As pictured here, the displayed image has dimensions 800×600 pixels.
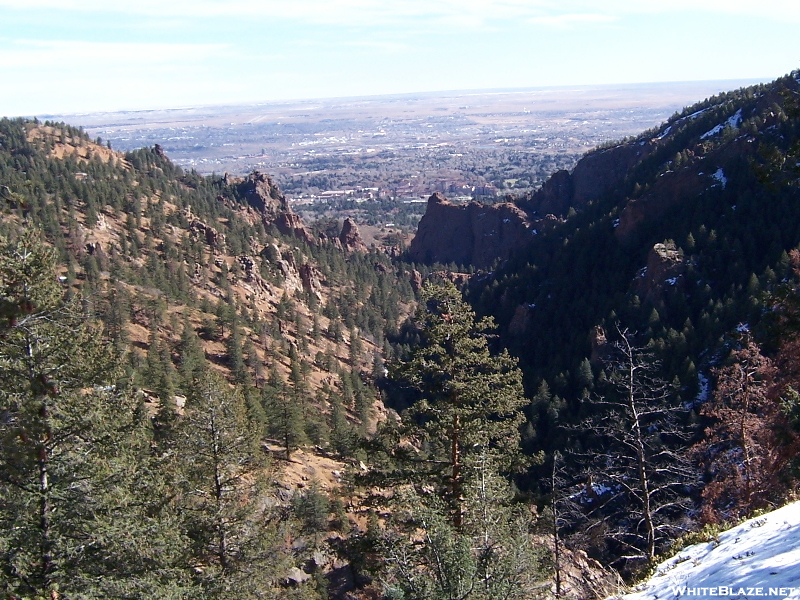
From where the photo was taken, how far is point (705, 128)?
81.2 metres

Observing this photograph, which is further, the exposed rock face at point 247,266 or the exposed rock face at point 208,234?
the exposed rock face at point 208,234

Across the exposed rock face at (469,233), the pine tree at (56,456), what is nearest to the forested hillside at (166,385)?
the pine tree at (56,456)

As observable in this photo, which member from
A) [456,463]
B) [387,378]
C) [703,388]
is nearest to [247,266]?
[703,388]

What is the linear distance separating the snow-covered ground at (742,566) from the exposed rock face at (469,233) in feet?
332

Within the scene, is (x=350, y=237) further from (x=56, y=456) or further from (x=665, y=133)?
(x=56, y=456)

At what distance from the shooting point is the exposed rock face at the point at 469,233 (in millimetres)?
115250

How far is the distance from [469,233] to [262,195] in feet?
143

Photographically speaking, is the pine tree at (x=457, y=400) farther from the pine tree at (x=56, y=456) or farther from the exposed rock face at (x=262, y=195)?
the exposed rock face at (x=262, y=195)

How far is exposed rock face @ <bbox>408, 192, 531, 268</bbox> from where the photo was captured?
378 ft

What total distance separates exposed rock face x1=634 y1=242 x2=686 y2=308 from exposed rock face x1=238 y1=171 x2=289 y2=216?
81569 mm

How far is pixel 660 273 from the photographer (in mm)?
53719

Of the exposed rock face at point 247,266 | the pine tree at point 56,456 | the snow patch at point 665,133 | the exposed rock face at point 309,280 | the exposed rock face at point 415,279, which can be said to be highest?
the snow patch at point 665,133

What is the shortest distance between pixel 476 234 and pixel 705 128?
50.2 meters

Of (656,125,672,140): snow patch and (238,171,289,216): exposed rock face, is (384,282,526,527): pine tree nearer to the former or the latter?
(656,125,672,140): snow patch
